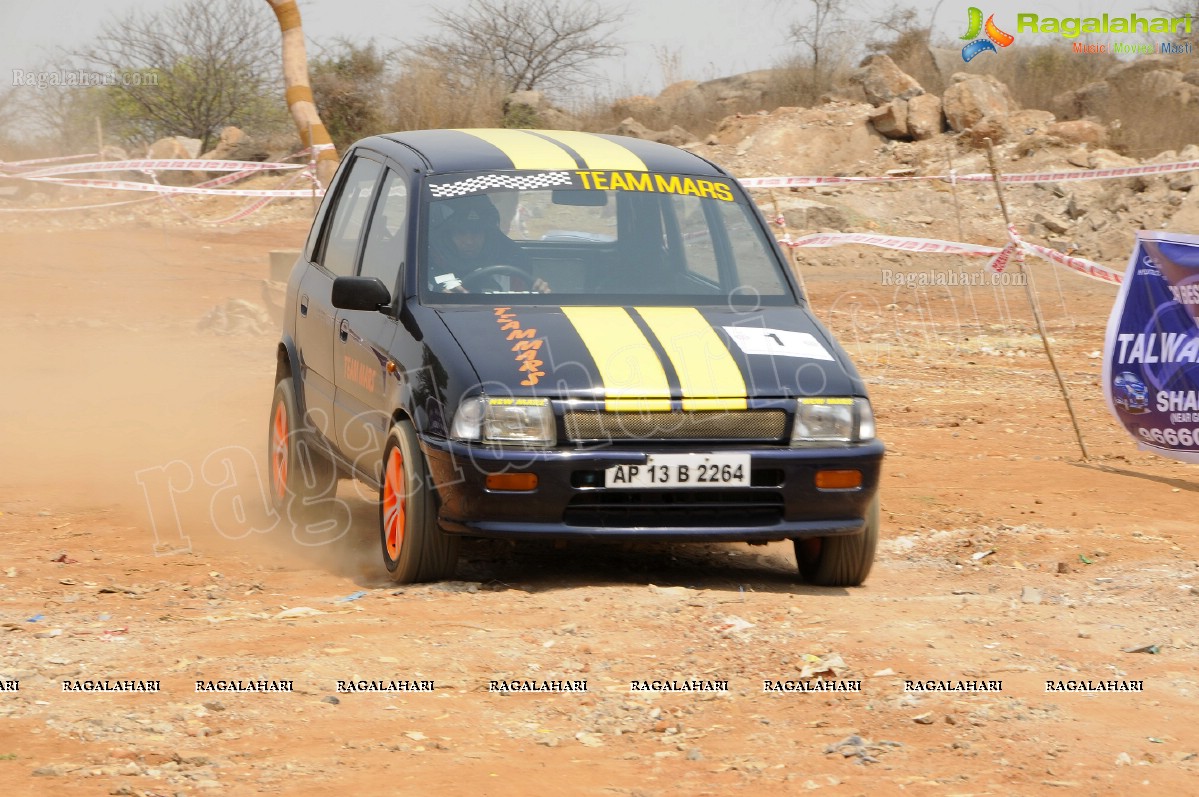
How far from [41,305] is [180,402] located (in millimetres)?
7376

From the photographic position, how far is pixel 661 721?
4.04m

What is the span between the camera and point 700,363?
5.48 meters

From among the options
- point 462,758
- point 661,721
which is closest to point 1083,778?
point 661,721

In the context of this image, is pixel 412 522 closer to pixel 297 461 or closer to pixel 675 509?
pixel 675 509

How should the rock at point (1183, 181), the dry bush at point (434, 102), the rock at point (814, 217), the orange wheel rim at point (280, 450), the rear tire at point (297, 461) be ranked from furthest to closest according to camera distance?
the dry bush at point (434, 102) < the rock at point (814, 217) < the rock at point (1183, 181) < the orange wheel rim at point (280, 450) < the rear tire at point (297, 461)

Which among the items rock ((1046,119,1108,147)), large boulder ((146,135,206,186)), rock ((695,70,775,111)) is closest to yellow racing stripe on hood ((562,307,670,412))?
rock ((1046,119,1108,147))

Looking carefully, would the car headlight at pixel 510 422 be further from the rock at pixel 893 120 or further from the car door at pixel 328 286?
the rock at pixel 893 120

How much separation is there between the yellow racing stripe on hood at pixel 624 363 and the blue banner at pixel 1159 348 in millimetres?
4277

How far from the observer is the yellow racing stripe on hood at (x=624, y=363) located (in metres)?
5.31

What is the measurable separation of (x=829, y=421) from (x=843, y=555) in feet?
2.17

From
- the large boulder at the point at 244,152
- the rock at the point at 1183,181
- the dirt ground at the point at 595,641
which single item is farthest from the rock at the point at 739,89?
the dirt ground at the point at 595,641

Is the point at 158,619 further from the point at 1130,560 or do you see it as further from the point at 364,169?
the point at 1130,560

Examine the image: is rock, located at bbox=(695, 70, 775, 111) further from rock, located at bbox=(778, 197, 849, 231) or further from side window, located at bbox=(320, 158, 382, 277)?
side window, located at bbox=(320, 158, 382, 277)

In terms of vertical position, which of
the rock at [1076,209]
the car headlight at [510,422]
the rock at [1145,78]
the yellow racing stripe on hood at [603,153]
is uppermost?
the rock at [1145,78]
